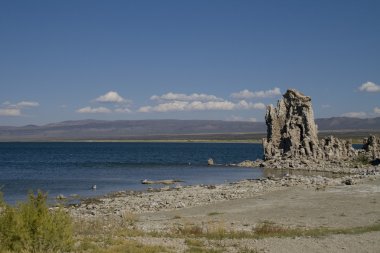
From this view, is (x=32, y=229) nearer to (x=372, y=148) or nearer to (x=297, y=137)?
(x=372, y=148)

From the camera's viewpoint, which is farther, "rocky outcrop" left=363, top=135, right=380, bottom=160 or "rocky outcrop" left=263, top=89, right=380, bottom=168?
"rocky outcrop" left=263, top=89, right=380, bottom=168

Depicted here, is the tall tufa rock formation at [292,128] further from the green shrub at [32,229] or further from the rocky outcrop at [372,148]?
the green shrub at [32,229]

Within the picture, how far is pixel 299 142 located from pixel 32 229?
76.5 meters

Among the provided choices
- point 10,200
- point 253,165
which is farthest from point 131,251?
point 253,165

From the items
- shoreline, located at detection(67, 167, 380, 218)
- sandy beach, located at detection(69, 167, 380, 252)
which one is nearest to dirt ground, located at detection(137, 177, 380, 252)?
sandy beach, located at detection(69, 167, 380, 252)

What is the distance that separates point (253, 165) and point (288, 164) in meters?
8.57

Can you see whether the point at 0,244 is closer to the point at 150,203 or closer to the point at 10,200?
the point at 150,203

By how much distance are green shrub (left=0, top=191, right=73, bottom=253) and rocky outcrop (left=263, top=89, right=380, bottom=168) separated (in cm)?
6707

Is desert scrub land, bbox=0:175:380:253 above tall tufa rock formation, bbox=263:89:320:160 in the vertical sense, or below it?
below

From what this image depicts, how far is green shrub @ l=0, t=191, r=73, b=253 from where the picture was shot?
16547 millimetres

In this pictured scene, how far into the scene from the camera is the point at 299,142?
89062mm

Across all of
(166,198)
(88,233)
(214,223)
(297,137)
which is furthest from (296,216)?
(297,137)

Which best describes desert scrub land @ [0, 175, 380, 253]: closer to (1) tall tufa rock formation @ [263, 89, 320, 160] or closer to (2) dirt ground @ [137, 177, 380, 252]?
(2) dirt ground @ [137, 177, 380, 252]

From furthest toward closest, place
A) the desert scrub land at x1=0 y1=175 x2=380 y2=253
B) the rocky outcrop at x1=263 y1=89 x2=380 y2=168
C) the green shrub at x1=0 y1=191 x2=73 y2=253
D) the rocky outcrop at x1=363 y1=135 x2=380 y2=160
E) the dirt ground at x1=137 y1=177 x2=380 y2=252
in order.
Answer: the rocky outcrop at x1=263 y1=89 x2=380 y2=168, the rocky outcrop at x1=363 y1=135 x2=380 y2=160, the dirt ground at x1=137 y1=177 x2=380 y2=252, the desert scrub land at x1=0 y1=175 x2=380 y2=253, the green shrub at x1=0 y1=191 x2=73 y2=253
